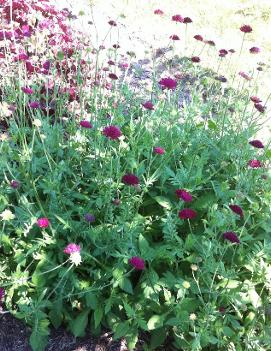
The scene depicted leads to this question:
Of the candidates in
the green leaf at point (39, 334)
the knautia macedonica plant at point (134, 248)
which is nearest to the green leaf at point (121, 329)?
the knautia macedonica plant at point (134, 248)

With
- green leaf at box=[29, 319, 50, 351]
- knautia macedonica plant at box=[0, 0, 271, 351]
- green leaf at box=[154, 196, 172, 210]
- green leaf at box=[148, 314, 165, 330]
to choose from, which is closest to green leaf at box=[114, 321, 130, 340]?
knautia macedonica plant at box=[0, 0, 271, 351]

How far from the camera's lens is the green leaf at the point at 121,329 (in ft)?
7.75

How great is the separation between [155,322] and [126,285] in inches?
9.3

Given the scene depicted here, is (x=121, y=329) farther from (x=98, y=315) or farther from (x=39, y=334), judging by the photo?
(x=39, y=334)

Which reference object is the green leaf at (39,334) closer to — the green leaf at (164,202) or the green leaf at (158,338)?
the green leaf at (158,338)

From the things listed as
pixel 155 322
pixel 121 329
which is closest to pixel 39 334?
pixel 121 329

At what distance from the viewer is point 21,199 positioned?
244 cm

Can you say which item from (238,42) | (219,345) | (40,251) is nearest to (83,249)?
(40,251)

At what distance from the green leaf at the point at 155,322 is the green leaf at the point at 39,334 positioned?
504 mm

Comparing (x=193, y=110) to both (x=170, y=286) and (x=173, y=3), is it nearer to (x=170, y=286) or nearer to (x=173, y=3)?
(x=170, y=286)

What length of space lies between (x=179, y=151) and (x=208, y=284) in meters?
1.07

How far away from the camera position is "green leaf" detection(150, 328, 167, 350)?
2455mm

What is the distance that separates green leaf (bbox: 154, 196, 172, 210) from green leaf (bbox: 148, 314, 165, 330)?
61 cm

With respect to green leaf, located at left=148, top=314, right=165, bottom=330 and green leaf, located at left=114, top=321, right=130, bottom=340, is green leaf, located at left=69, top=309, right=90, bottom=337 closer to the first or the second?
green leaf, located at left=114, top=321, right=130, bottom=340
